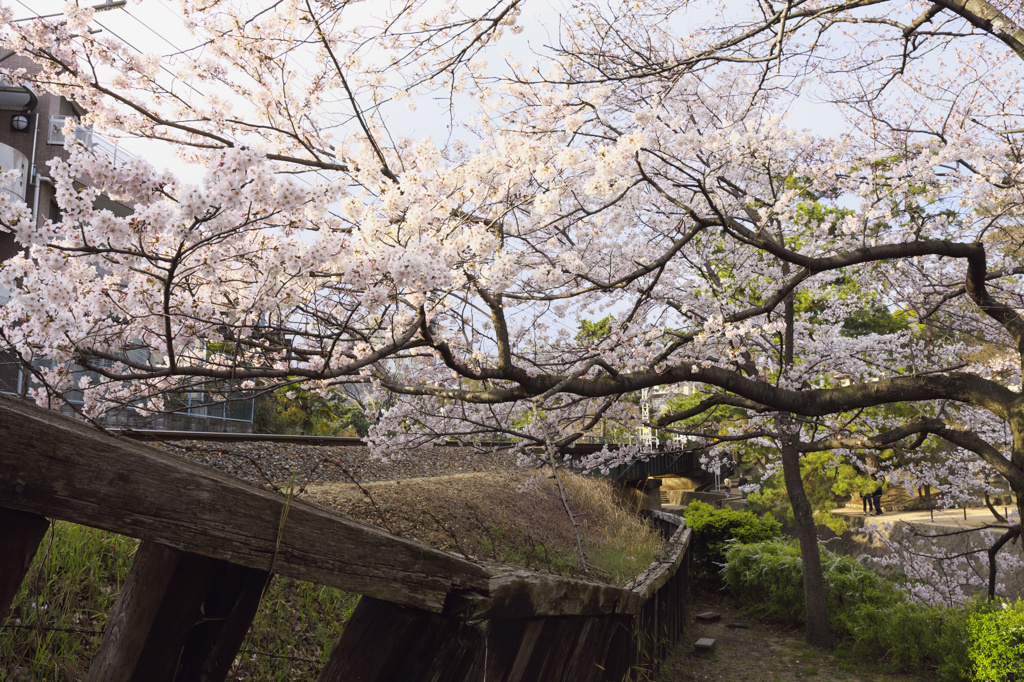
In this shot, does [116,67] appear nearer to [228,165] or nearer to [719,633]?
[228,165]

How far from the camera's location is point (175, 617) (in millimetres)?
1541

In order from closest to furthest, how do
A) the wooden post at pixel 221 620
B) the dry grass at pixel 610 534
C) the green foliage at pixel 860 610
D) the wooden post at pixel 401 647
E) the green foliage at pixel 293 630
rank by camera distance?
the wooden post at pixel 221 620, the wooden post at pixel 401 647, the green foliage at pixel 293 630, the green foliage at pixel 860 610, the dry grass at pixel 610 534

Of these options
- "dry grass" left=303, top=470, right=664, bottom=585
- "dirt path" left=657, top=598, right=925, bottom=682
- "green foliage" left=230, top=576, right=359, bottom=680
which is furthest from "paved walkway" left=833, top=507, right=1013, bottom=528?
"green foliage" left=230, top=576, right=359, bottom=680

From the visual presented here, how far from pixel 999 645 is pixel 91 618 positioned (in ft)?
27.2

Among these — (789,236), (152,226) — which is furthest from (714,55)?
(789,236)

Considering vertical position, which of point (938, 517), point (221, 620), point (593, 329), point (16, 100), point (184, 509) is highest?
point (16, 100)

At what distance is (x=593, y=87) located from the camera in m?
6.99

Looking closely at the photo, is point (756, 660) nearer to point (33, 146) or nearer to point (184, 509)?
point (184, 509)

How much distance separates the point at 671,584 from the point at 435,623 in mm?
6441

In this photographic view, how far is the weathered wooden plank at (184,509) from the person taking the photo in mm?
1179

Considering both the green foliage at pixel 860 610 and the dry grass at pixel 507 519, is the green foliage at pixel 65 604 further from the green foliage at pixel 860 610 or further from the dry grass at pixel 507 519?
the green foliage at pixel 860 610

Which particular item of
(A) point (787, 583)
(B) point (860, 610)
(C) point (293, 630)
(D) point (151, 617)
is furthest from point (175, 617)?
(A) point (787, 583)

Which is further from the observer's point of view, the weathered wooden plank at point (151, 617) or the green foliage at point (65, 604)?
the green foliage at point (65, 604)

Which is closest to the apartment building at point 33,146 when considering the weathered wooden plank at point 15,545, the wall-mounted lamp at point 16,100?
the wall-mounted lamp at point 16,100
